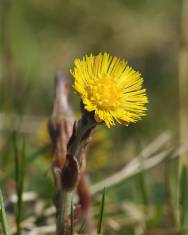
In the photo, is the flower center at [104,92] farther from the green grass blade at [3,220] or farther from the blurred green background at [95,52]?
the blurred green background at [95,52]

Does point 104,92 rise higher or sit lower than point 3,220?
higher

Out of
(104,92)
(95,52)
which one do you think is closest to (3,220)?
(104,92)

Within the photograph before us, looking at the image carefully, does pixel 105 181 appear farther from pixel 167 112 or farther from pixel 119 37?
pixel 119 37

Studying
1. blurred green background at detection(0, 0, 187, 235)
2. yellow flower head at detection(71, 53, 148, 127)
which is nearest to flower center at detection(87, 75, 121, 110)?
yellow flower head at detection(71, 53, 148, 127)

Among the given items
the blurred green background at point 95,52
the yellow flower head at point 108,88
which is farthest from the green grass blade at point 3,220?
the blurred green background at point 95,52

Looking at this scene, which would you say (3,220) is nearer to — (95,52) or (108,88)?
(108,88)
